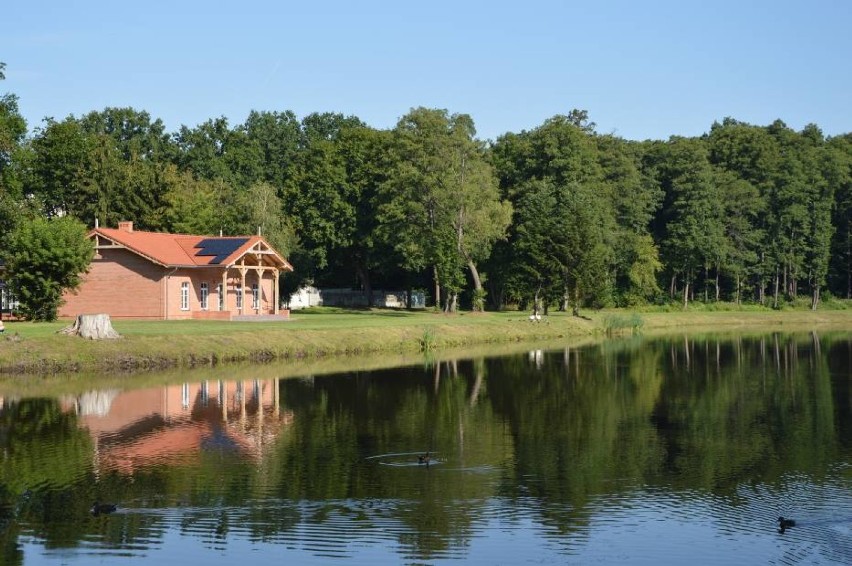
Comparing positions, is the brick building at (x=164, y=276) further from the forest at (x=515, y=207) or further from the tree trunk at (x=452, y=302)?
the tree trunk at (x=452, y=302)

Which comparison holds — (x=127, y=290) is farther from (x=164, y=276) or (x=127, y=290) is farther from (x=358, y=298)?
(x=358, y=298)

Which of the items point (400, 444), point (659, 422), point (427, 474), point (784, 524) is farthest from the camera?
point (659, 422)

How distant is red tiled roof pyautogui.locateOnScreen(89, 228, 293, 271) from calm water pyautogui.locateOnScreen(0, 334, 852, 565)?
2446 centimetres

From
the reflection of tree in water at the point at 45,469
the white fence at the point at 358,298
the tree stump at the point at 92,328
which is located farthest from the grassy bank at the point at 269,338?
the white fence at the point at 358,298

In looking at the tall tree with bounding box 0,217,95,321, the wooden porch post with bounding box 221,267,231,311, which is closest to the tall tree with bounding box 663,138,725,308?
the wooden porch post with bounding box 221,267,231,311

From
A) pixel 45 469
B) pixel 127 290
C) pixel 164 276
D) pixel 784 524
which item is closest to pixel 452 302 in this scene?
pixel 164 276

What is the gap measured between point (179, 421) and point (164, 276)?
33.5 meters

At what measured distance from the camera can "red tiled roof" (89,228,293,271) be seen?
6219cm

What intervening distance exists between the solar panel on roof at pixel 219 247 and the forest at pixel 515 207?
32.7ft

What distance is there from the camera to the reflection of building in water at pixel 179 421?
25.3m

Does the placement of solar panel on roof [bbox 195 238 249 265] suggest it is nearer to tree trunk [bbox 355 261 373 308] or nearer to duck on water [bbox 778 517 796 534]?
tree trunk [bbox 355 261 373 308]

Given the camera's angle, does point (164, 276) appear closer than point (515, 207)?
Yes

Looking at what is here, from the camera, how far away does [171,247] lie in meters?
65.7

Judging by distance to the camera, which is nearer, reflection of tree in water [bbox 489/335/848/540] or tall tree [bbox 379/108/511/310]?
reflection of tree in water [bbox 489/335/848/540]
